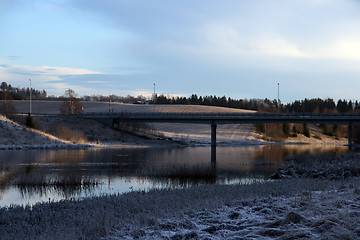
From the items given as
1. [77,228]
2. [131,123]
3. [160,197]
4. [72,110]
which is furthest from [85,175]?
[72,110]

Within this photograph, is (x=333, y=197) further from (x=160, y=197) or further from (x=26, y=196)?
(x=26, y=196)

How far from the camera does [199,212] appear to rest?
43.6ft

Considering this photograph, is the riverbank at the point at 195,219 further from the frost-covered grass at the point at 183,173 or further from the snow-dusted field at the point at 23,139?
the snow-dusted field at the point at 23,139

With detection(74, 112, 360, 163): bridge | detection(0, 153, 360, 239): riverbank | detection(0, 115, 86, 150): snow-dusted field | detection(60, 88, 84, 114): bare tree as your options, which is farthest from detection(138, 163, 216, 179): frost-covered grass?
detection(60, 88, 84, 114): bare tree

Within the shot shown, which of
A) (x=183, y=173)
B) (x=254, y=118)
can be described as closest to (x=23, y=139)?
(x=254, y=118)

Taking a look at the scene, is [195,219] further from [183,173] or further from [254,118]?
[254,118]

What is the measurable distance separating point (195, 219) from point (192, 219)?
0.34 feet

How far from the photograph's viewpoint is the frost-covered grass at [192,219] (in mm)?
10595

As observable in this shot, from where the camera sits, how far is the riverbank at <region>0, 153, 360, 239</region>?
34.5 feet

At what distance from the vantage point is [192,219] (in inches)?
488

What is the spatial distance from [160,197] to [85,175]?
14833 millimetres

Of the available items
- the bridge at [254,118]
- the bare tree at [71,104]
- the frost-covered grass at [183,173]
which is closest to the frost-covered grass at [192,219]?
the frost-covered grass at [183,173]

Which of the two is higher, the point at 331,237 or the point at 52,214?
the point at 331,237

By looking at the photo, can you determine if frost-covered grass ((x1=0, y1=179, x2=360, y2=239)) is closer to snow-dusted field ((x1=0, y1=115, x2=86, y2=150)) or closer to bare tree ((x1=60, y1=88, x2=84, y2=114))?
snow-dusted field ((x1=0, y1=115, x2=86, y2=150))
